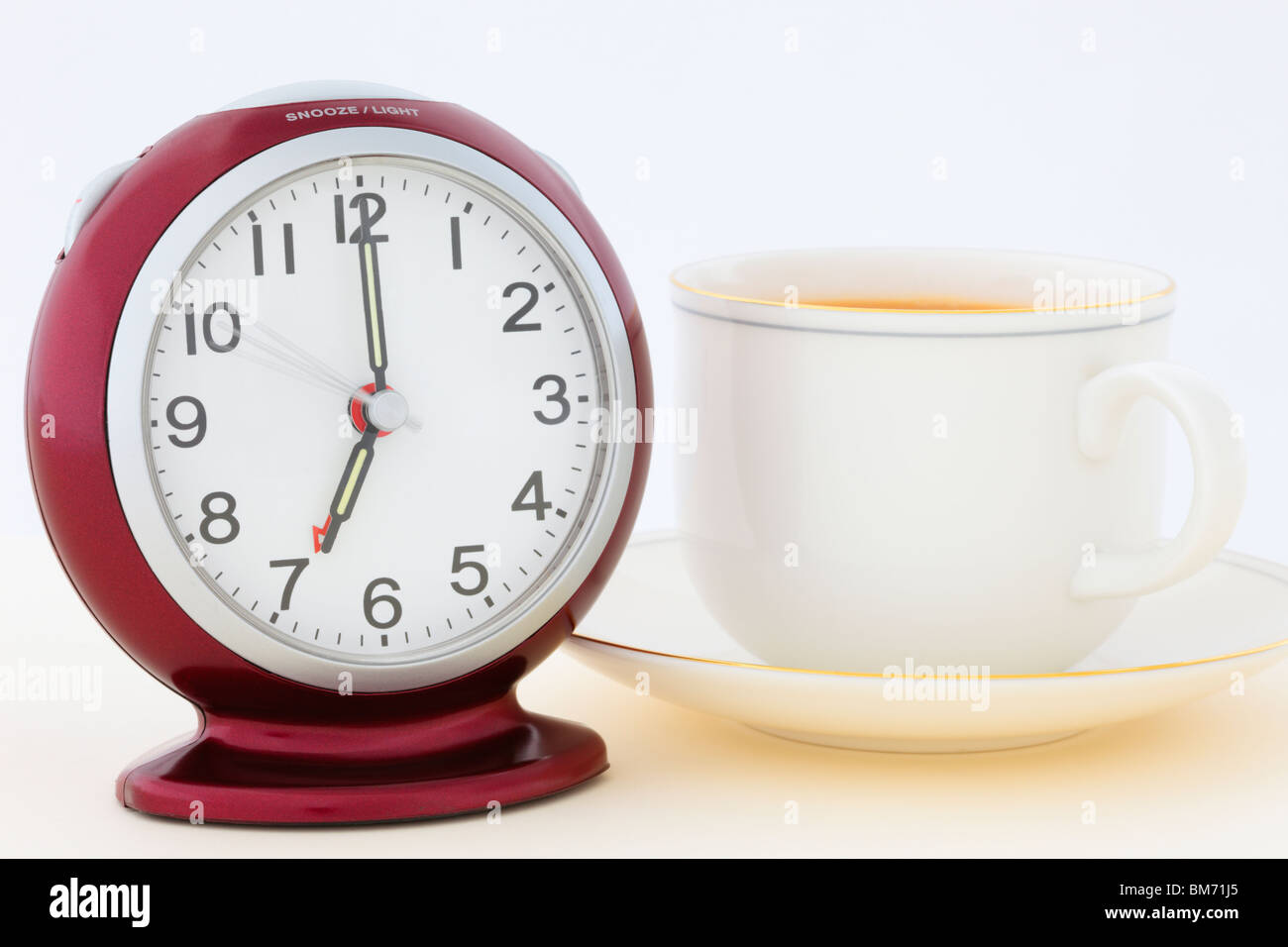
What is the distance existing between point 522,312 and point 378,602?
0.63 feet

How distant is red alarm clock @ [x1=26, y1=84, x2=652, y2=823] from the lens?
3.24ft

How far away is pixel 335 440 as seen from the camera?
1.02m

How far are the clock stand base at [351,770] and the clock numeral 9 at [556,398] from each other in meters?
0.19

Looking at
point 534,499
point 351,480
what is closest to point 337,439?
point 351,480

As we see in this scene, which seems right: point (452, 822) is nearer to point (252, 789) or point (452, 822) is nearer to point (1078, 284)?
point (252, 789)

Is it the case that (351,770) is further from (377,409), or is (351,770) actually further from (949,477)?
(949,477)

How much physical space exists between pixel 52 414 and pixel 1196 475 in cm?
68

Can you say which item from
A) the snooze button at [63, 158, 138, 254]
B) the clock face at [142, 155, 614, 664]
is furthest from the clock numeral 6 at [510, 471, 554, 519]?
the snooze button at [63, 158, 138, 254]

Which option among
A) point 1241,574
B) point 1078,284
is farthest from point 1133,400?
point 1241,574

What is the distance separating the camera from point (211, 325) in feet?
3.25

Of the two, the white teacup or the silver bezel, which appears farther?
the white teacup

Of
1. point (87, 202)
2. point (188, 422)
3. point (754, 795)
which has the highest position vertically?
point (87, 202)

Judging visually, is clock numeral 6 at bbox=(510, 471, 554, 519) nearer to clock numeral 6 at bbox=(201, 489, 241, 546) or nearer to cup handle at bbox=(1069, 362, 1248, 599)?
clock numeral 6 at bbox=(201, 489, 241, 546)

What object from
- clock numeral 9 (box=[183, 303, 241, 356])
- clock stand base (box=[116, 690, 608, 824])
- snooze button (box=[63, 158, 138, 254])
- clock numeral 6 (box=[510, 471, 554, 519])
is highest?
snooze button (box=[63, 158, 138, 254])
